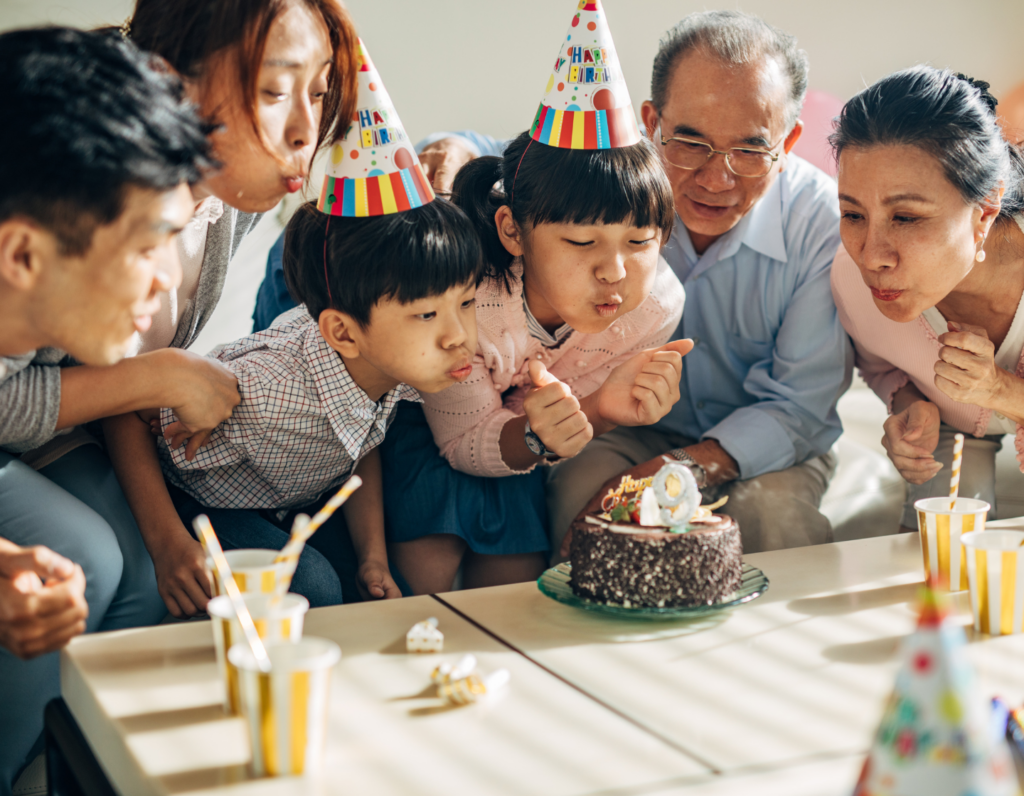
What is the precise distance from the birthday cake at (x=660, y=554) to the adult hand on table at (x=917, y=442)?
0.62m

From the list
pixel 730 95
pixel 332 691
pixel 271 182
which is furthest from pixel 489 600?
pixel 730 95

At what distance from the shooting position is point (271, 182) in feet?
4.25

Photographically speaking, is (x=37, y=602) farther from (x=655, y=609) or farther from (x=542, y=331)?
(x=542, y=331)

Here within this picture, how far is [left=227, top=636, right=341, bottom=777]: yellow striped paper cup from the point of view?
68 centimetres

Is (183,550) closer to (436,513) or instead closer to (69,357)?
(69,357)

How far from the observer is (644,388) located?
146 cm

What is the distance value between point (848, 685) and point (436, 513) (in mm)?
876

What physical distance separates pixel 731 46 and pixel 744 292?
466 millimetres

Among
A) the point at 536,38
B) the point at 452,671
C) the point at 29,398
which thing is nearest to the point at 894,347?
the point at 452,671

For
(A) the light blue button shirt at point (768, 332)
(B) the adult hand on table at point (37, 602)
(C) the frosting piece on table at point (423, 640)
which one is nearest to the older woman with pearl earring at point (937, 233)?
(A) the light blue button shirt at point (768, 332)

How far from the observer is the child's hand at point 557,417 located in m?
1.40

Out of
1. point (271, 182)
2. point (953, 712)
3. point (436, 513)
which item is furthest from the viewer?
point (436, 513)

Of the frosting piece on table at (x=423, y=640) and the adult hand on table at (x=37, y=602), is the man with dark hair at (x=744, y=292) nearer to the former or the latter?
the frosting piece on table at (x=423, y=640)

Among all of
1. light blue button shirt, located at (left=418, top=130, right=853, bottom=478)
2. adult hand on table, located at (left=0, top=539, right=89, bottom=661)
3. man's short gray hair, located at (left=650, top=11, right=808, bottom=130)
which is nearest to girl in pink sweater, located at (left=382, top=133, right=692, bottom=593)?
light blue button shirt, located at (left=418, top=130, right=853, bottom=478)
